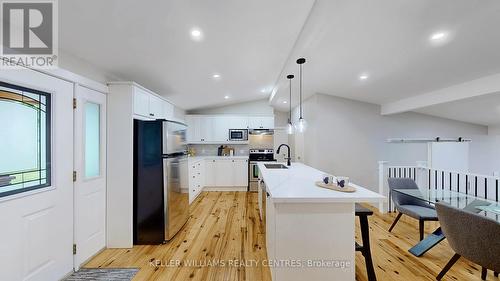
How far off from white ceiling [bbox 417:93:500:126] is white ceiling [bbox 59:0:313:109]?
3226mm

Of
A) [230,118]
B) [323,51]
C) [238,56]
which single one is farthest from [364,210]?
[230,118]

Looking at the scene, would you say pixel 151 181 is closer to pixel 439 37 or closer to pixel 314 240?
pixel 314 240

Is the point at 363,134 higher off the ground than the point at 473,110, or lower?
lower

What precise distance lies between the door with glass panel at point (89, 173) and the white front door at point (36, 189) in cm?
8

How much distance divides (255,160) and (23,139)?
4740mm

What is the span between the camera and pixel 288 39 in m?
2.60

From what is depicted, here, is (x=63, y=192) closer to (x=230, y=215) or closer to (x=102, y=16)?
(x=102, y=16)

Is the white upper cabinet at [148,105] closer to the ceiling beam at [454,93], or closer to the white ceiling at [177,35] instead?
the white ceiling at [177,35]

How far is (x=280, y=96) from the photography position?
16.9 ft

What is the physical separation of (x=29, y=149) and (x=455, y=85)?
17.4ft

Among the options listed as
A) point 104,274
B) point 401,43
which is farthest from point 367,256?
point 104,274

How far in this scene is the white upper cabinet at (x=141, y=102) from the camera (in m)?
2.72

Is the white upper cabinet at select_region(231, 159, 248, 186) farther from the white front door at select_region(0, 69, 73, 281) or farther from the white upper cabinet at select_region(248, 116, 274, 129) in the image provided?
the white front door at select_region(0, 69, 73, 281)

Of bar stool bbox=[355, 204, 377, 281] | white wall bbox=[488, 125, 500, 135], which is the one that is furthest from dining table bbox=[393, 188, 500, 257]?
white wall bbox=[488, 125, 500, 135]
